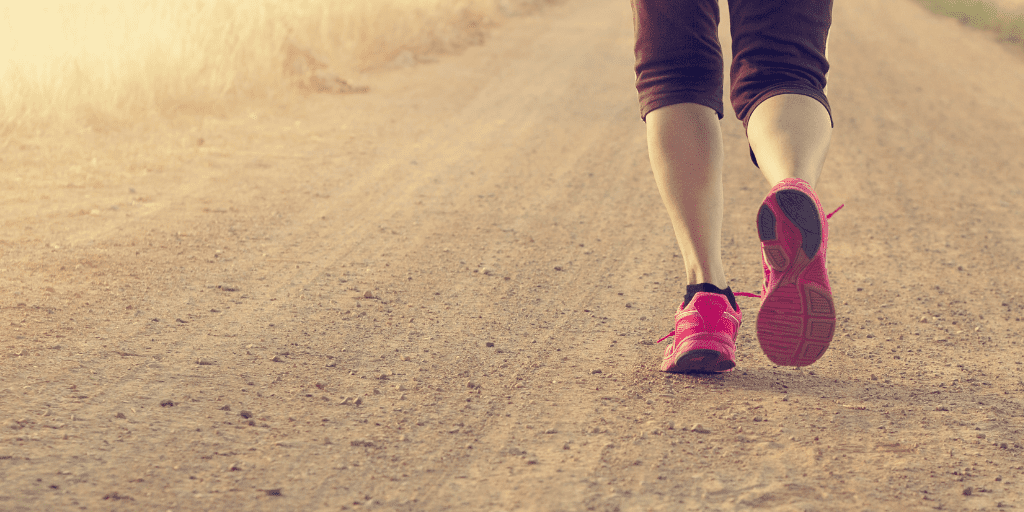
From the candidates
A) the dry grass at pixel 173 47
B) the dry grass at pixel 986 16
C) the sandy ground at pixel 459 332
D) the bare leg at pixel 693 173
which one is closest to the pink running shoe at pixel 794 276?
the sandy ground at pixel 459 332

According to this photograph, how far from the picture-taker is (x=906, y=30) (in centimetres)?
1291

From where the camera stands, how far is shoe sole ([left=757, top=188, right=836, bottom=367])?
1.77 m

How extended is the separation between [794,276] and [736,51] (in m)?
0.66

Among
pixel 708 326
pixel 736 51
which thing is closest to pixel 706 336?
pixel 708 326

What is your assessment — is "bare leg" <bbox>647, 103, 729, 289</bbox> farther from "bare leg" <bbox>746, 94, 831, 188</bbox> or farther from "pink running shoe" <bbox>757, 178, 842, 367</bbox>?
"pink running shoe" <bbox>757, 178, 842, 367</bbox>

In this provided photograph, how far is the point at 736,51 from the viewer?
2.18 meters

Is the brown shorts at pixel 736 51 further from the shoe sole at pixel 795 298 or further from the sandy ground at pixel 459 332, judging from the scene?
the sandy ground at pixel 459 332

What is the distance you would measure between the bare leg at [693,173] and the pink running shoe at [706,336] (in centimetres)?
7

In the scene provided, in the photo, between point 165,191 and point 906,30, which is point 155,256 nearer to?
point 165,191

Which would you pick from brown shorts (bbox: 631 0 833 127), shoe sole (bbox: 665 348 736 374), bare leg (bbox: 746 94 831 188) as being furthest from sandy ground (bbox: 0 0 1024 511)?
brown shorts (bbox: 631 0 833 127)

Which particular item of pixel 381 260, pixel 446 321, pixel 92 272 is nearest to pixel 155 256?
pixel 92 272

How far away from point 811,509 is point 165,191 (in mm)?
3486

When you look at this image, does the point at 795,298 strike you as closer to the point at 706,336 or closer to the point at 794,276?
the point at 794,276

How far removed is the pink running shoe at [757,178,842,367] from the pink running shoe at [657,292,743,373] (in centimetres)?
27
